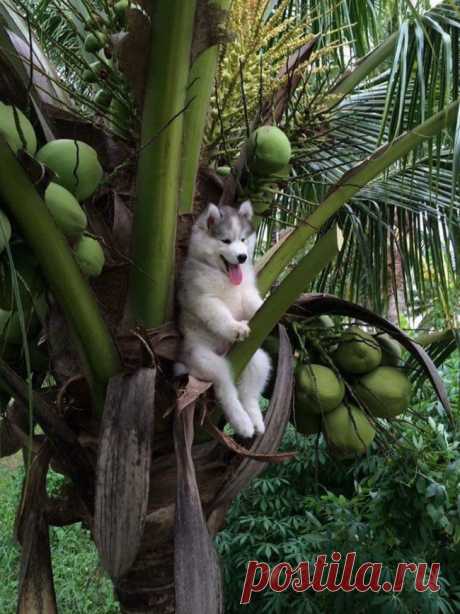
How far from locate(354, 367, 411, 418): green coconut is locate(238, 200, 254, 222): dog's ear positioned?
19.9 inches

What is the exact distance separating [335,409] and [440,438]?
725 millimetres

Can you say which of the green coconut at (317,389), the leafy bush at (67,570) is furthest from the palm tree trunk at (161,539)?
the leafy bush at (67,570)

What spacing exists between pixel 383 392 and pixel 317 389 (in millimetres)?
182

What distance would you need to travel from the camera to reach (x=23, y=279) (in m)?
1.21

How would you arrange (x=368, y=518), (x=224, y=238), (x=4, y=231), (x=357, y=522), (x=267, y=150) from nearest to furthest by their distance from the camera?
(x=4, y=231) → (x=267, y=150) → (x=224, y=238) → (x=357, y=522) → (x=368, y=518)

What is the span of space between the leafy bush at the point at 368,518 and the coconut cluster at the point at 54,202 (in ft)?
2.80

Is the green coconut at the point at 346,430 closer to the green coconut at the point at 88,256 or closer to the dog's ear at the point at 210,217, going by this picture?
the dog's ear at the point at 210,217

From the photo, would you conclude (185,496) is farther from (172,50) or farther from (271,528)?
(271,528)

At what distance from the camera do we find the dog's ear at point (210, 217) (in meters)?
1.50

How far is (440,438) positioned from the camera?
2.22m

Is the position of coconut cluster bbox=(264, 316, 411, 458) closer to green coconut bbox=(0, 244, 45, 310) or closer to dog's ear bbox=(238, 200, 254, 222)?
dog's ear bbox=(238, 200, 254, 222)

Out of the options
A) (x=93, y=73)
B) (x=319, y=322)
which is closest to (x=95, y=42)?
(x=93, y=73)

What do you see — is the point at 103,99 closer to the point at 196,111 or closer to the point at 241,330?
the point at 196,111

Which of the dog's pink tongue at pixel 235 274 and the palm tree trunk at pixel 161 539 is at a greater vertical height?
the dog's pink tongue at pixel 235 274
